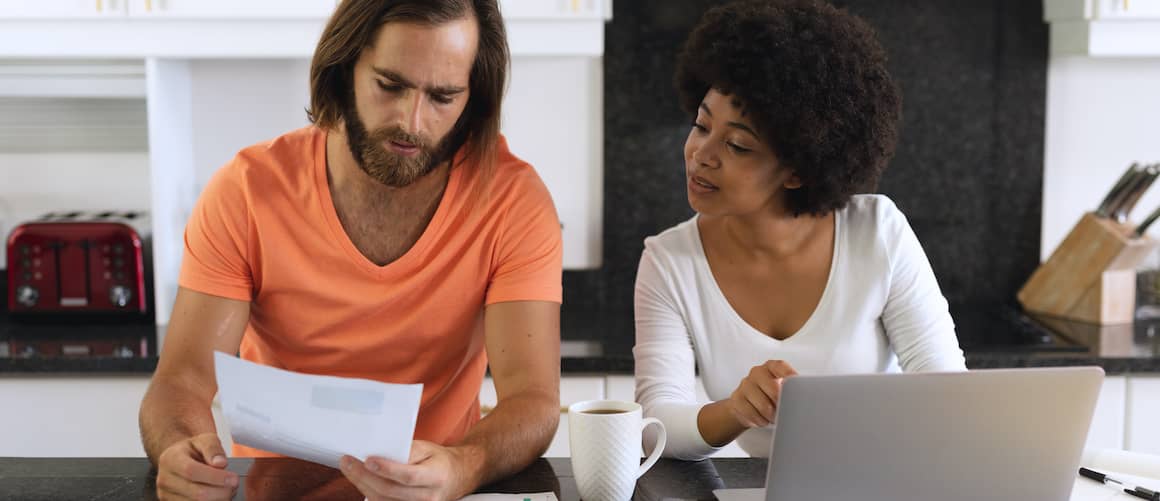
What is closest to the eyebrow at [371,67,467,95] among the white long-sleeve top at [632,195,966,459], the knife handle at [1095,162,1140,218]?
the white long-sleeve top at [632,195,966,459]

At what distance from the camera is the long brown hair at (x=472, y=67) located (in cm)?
159

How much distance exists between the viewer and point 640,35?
2.86 m

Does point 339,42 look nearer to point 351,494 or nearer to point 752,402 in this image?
point 351,494

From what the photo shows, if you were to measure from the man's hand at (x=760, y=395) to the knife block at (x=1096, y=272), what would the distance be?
5.07 ft

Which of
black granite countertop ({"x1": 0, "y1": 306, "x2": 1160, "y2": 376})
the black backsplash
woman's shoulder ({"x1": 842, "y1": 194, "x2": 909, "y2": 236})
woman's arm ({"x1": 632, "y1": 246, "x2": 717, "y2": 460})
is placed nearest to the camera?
woman's arm ({"x1": 632, "y1": 246, "x2": 717, "y2": 460})

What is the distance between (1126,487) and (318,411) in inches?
37.9

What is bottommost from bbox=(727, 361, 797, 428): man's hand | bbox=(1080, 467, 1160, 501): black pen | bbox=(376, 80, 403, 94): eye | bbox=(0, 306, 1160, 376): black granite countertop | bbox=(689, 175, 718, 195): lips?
bbox=(0, 306, 1160, 376): black granite countertop

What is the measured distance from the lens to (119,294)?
2723 mm

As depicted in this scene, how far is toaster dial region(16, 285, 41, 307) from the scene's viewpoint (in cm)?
271

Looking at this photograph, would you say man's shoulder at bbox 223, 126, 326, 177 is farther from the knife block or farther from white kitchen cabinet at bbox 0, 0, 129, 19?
the knife block

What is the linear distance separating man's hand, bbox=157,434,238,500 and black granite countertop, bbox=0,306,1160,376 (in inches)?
45.1

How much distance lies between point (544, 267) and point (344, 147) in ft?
1.21

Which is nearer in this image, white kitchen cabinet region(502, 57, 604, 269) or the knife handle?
the knife handle

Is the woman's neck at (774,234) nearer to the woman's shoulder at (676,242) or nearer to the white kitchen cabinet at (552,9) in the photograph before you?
the woman's shoulder at (676,242)
